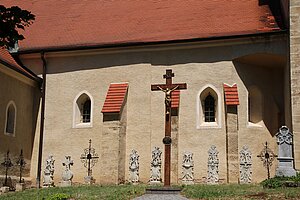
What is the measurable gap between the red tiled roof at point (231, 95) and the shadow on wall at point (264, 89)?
0.71 m

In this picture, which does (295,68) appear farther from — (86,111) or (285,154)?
(86,111)

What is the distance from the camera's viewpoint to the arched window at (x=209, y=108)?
61.8 feet

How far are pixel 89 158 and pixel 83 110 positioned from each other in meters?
2.10

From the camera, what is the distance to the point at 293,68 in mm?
16141

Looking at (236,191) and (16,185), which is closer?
(236,191)

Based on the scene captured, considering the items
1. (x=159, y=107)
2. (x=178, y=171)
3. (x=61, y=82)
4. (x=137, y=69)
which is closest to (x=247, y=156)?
(x=178, y=171)

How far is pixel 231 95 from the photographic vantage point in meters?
18.0

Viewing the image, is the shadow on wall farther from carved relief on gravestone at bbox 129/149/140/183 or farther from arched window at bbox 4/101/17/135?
arched window at bbox 4/101/17/135

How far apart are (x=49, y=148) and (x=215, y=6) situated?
8593 mm

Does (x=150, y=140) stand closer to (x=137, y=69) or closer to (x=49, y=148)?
(x=137, y=69)

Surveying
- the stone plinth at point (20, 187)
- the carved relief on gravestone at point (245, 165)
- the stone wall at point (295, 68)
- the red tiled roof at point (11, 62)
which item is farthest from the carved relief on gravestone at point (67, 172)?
the stone wall at point (295, 68)

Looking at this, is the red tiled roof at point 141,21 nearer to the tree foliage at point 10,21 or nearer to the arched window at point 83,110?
the arched window at point 83,110

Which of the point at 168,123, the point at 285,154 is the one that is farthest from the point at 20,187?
the point at 285,154

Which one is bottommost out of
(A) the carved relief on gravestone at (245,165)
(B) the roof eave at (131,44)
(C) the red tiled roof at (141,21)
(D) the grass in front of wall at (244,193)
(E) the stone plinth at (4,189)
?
(E) the stone plinth at (4,189)
